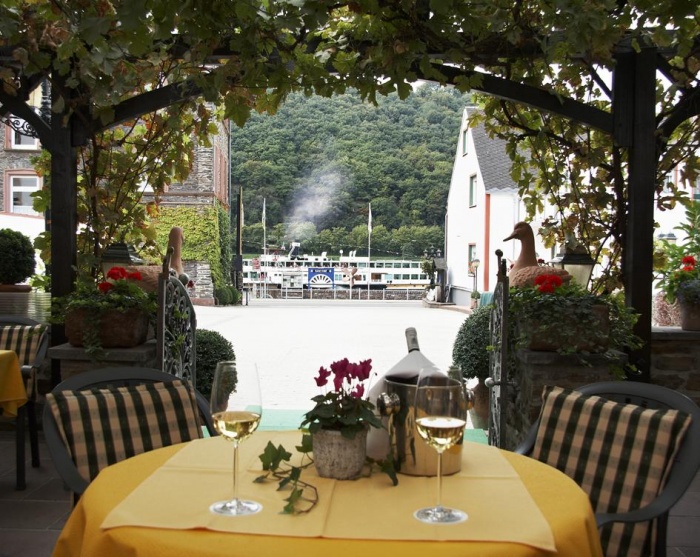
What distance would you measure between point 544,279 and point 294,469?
293 cm

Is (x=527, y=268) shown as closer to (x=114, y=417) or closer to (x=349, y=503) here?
(x=114, y=417)

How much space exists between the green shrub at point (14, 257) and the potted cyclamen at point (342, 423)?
544 centimetres

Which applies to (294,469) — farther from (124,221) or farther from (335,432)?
(124,221)

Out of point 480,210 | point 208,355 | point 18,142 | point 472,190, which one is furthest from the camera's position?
point 472,190

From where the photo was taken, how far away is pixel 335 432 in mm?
1538

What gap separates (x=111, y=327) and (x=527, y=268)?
99.3 inches

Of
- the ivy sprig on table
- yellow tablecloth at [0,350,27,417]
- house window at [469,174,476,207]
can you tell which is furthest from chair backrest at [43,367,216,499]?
house window at [469,174,476,207]

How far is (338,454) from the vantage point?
156 centimetres

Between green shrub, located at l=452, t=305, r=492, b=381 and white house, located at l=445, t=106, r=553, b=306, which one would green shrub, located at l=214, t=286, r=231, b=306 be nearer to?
white house, located at l=445, t=106, r=553, b=306

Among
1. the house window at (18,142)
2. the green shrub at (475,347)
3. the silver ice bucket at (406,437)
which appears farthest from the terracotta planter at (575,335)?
the house window at (18,142)

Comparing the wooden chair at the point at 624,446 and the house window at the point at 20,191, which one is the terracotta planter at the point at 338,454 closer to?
the wooden chair at the point at 624,446

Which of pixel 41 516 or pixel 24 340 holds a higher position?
pixel 24 340

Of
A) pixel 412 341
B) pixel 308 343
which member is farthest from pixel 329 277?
pixel 412 341

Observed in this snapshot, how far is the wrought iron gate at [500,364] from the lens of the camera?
379 centimetres
